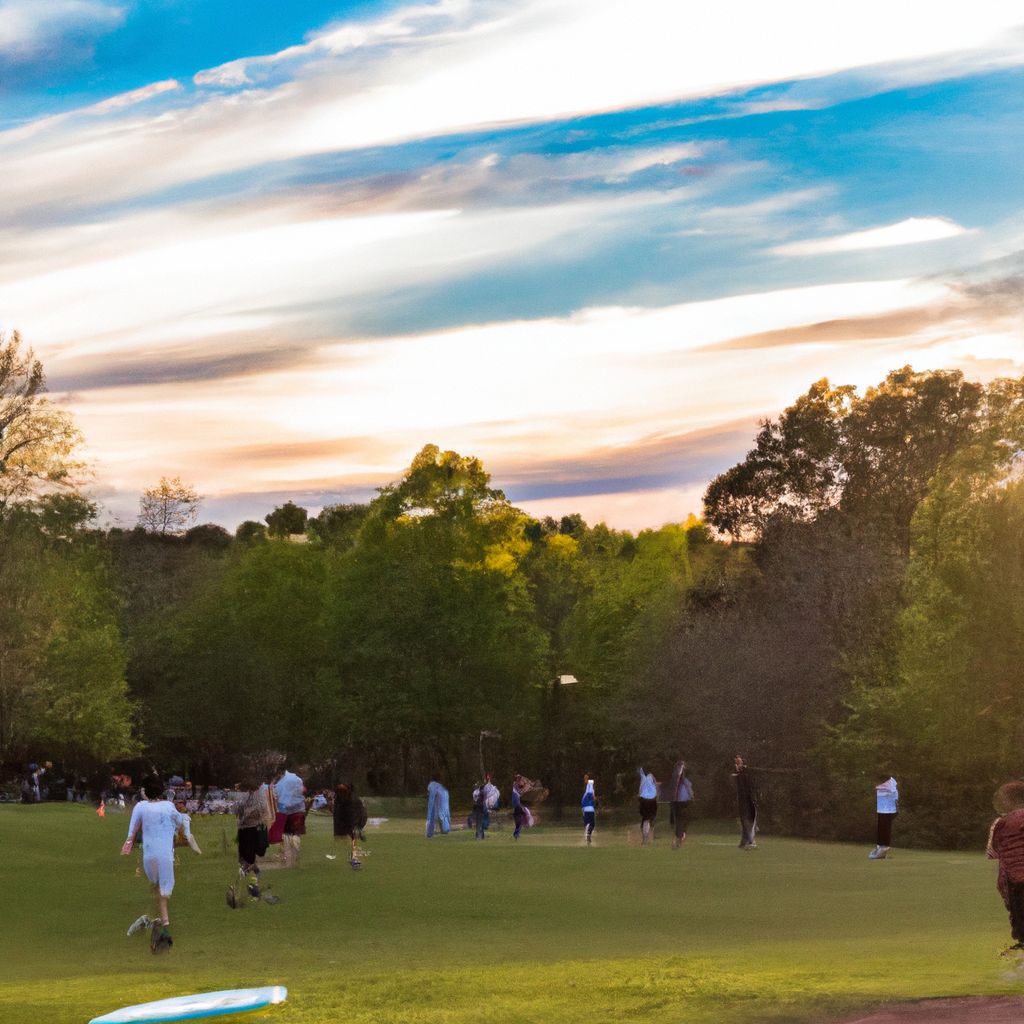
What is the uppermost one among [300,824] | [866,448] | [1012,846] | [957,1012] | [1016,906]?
[866,448]

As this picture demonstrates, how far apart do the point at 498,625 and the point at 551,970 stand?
5520 centimetres

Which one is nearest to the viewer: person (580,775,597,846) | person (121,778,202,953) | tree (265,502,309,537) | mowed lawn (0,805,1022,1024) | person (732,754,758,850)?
mowed lawn (0,805,1022,1024)

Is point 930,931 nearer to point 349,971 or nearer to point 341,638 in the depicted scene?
point 349,971

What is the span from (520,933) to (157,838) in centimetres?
489

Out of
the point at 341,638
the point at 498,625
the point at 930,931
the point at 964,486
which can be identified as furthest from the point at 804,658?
the point at 930,931

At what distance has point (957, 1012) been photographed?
13305 mm

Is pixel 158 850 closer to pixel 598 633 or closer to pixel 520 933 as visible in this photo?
pixel 520 933

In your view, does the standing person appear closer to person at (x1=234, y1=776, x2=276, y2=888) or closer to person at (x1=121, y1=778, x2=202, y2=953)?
person at (x1=234, y1=776, x2=276, y2=888)

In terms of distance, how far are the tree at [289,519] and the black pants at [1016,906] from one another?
454 ft

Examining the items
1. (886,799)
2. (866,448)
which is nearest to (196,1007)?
(886,799)

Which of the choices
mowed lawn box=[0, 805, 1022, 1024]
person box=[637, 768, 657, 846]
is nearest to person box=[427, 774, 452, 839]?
mowed lawn box=[0, 805, 1022, 1024]

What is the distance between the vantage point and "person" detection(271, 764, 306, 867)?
30.9 metres

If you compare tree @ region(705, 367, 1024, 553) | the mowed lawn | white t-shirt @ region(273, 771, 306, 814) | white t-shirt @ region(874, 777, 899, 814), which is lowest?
the mowed lawn

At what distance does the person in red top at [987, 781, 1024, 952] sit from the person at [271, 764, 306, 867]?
17.1 metres
